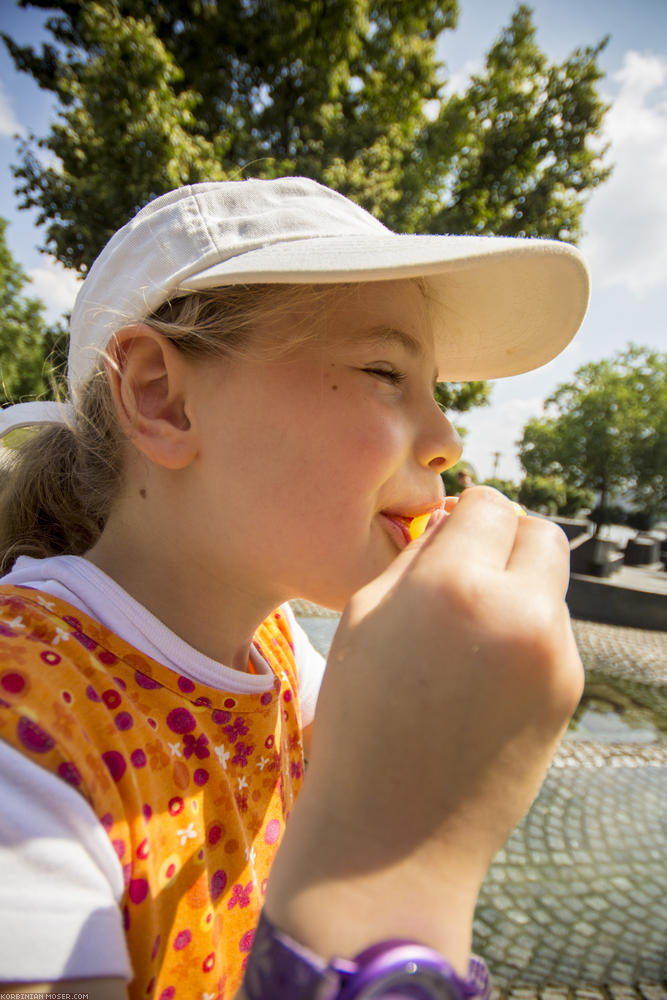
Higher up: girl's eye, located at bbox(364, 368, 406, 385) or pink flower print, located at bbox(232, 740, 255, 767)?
girl's eye, located at bbox(364, 368, 406, 385)

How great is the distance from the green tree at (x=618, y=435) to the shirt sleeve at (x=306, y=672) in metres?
37.3

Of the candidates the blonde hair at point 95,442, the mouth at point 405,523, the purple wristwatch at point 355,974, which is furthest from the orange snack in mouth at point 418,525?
the purple wristwatch at point 355,974

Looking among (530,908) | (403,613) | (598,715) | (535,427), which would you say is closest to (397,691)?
(403,613)

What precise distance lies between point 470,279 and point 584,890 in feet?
10.9

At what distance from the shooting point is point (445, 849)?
0.70 metres

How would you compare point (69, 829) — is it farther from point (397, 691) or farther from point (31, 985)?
point (397, 691)

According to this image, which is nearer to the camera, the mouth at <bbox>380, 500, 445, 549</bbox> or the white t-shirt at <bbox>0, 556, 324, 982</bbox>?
the white t-shirt at <bbox>0, 556, 324, 982</bbox>

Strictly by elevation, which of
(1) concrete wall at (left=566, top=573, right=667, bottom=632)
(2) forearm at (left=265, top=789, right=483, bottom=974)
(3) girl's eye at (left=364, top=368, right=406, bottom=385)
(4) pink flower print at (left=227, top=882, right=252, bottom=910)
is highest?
(3) girl's eye at (left=364, top=368, right=406, bottom=385)

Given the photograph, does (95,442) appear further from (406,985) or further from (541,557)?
(406,985)

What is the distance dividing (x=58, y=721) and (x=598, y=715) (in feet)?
20.4

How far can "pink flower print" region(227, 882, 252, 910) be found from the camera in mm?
1205

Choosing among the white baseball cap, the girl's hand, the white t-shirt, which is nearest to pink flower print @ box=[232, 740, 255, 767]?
the white t-shirt

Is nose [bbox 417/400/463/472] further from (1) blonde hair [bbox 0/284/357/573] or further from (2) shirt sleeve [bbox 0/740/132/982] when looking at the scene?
(2) shirt sleeve [bbox 0/740/132/982]

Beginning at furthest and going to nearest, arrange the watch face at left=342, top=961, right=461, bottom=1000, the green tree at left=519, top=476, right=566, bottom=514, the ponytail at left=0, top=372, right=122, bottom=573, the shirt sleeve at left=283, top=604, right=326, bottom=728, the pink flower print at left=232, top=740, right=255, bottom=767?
the green tree at left=519, top=476, right=566, bottom=514
the shirt sleeve at left=283, top=604, right=326, bottom=728
the ponytail at left=0, top=372, right=122, bottom=573
the pink flower print at left=232, top=740, right=255, bottom=767
the watch face at left=342, top=961, right=461, bottom=1000
